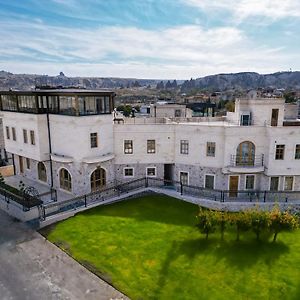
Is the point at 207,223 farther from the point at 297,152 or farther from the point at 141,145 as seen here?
the point at 297,152

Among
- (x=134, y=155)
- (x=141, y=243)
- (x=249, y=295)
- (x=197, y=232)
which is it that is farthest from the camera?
(x=134, y=155)

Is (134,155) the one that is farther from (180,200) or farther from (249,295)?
(249,295)

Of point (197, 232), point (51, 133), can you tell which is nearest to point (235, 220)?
point (197, 232)

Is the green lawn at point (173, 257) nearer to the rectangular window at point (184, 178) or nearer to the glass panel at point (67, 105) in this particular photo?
the rectangular window at point (184, 178)

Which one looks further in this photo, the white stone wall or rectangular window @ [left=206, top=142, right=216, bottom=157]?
rectangular window @ [left=206, top=142, right=216, bottom=157]

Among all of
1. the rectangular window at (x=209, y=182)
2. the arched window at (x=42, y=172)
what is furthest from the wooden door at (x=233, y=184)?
the arched window at (x=42, y=172)

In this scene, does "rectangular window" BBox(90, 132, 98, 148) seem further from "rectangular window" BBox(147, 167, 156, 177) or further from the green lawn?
"rectangular window" BBox(147, 167, 156, 177)

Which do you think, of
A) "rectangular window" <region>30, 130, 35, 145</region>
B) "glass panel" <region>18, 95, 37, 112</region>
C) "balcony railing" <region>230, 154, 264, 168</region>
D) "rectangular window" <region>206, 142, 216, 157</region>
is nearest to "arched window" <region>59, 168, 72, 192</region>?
"rectangular window" <region>30, 130, 35, 145</region>
